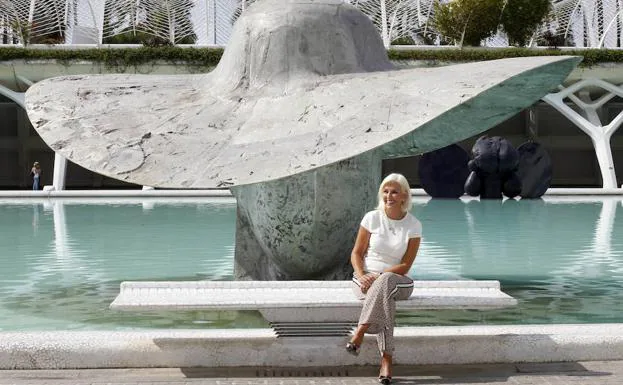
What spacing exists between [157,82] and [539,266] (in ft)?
14.3

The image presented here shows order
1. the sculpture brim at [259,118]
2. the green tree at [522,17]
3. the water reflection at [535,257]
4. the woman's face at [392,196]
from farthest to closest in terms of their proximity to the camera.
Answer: the green tree at [522,17]
the water reflection at [535,257]
the sculpture brim at [259,118]
the woman's face at [392,196]

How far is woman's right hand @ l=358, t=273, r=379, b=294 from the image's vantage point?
4566 millimetres

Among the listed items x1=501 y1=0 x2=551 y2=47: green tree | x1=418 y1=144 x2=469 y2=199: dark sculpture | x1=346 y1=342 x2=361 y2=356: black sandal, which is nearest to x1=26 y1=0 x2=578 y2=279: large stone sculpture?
x1=346 y1=342 x2=361 y2=356: black sandal

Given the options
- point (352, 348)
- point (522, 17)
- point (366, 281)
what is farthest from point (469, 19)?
point (352, 348)

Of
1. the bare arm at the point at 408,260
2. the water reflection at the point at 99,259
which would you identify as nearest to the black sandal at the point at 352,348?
the bare arm at the point at 408,260

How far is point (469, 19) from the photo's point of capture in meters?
32.7

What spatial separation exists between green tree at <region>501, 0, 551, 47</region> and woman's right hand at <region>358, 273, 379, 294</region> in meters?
30.4

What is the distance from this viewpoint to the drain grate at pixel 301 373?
14.8 feet

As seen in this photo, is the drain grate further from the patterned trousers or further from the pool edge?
the patterned trousers

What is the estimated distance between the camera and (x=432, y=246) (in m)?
11.7

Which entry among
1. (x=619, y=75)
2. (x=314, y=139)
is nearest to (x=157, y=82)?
(x=314, y=139)

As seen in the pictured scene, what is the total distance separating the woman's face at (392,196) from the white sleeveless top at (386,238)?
67mm

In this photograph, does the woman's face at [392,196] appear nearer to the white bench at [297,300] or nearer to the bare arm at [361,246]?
the bare arm at [361,246]

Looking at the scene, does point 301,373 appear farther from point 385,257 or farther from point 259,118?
point 259,118
